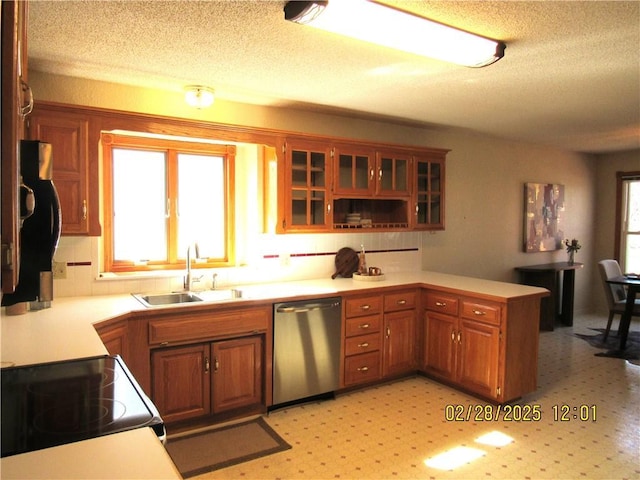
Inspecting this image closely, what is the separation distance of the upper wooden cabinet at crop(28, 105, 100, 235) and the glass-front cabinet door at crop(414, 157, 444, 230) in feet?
8.89

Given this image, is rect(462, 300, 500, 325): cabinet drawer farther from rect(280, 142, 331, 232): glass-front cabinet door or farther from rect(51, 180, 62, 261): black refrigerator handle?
rect(51, 180, 62, 261): black refrigerator handle

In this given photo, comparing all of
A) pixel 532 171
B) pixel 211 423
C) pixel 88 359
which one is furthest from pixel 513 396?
pixel 532 171

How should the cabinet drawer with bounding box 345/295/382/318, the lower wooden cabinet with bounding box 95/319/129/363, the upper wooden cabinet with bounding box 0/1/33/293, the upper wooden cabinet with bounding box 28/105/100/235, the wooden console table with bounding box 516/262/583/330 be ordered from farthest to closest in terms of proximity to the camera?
the wooden console table with bounding box 516/262/583/330
the cabinet drawer with bounding box 345/295/382/318
the upper wooden cabinet with bounding box 28/105/100/235
the lower wooden cabinet with bounding box 95/319/129/363
the upper wooden cabinet with bounding box 0/1/33/293

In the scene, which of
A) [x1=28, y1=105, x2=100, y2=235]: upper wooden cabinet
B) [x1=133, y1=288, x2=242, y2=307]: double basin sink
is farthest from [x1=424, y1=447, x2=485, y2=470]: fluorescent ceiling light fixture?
[x1=28, y1=105, x2=100, y2=235]: upper wooden cabinet

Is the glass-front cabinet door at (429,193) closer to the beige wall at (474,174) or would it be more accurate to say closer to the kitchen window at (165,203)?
the beige wall at (474,174)

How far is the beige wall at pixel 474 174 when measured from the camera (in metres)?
3.24

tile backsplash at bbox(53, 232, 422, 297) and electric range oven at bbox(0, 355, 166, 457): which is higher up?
tile backsplash at bbox(53, 232, 422, 297)

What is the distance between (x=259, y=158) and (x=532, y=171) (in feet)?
12.5

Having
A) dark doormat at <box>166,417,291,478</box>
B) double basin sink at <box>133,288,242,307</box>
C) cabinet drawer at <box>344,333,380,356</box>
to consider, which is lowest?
dark doormat at <box>166,417,291,478</box>

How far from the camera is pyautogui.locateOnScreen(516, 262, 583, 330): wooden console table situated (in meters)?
5.57

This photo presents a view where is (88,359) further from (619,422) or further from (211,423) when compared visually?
(619,422)

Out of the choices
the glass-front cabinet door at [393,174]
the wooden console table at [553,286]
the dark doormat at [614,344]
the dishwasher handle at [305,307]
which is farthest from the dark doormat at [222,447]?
the wooden console table at [553,286]

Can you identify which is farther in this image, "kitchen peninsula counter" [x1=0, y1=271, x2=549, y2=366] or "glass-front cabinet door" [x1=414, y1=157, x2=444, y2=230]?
"glass-front cabinet door" [x1=414, y1=157, x2=444, y2=230]

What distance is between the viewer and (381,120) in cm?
435
